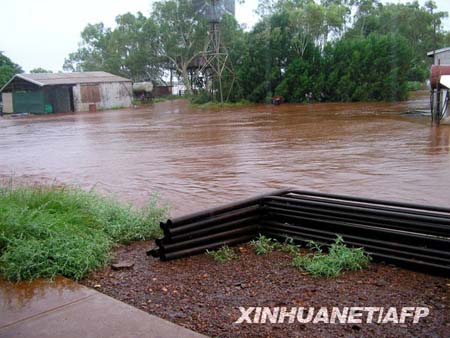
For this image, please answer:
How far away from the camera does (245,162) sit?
12.0 m

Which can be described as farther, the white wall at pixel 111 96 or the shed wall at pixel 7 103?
the shed wall at pixel 7 103

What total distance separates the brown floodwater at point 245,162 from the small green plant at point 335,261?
3.08 metres

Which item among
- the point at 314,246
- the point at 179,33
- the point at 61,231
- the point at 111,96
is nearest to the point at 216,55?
the point at 111,96

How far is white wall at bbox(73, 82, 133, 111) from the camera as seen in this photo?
45375 millimetres

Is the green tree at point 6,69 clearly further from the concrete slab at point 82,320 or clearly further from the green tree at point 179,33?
the concrete slab at point 82,320

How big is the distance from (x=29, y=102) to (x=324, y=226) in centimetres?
4461

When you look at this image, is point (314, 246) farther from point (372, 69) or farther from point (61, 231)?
point (372, 69)

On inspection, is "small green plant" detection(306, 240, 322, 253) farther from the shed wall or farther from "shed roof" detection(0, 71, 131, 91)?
the shed wall

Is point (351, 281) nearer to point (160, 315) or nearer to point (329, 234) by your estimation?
point (329, 234)

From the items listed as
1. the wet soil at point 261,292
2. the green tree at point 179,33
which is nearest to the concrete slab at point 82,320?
the wet soil at point 261,292

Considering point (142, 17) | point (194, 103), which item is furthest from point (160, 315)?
point (142, 17)

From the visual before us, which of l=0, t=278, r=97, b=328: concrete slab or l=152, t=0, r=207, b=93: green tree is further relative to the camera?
l=152, t=0, r=207, b=93: green tree

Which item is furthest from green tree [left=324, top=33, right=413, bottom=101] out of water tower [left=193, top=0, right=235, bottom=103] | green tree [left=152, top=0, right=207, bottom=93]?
green tree [left=152, top=0, right=207, bottom=93]

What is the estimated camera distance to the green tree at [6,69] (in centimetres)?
5651
